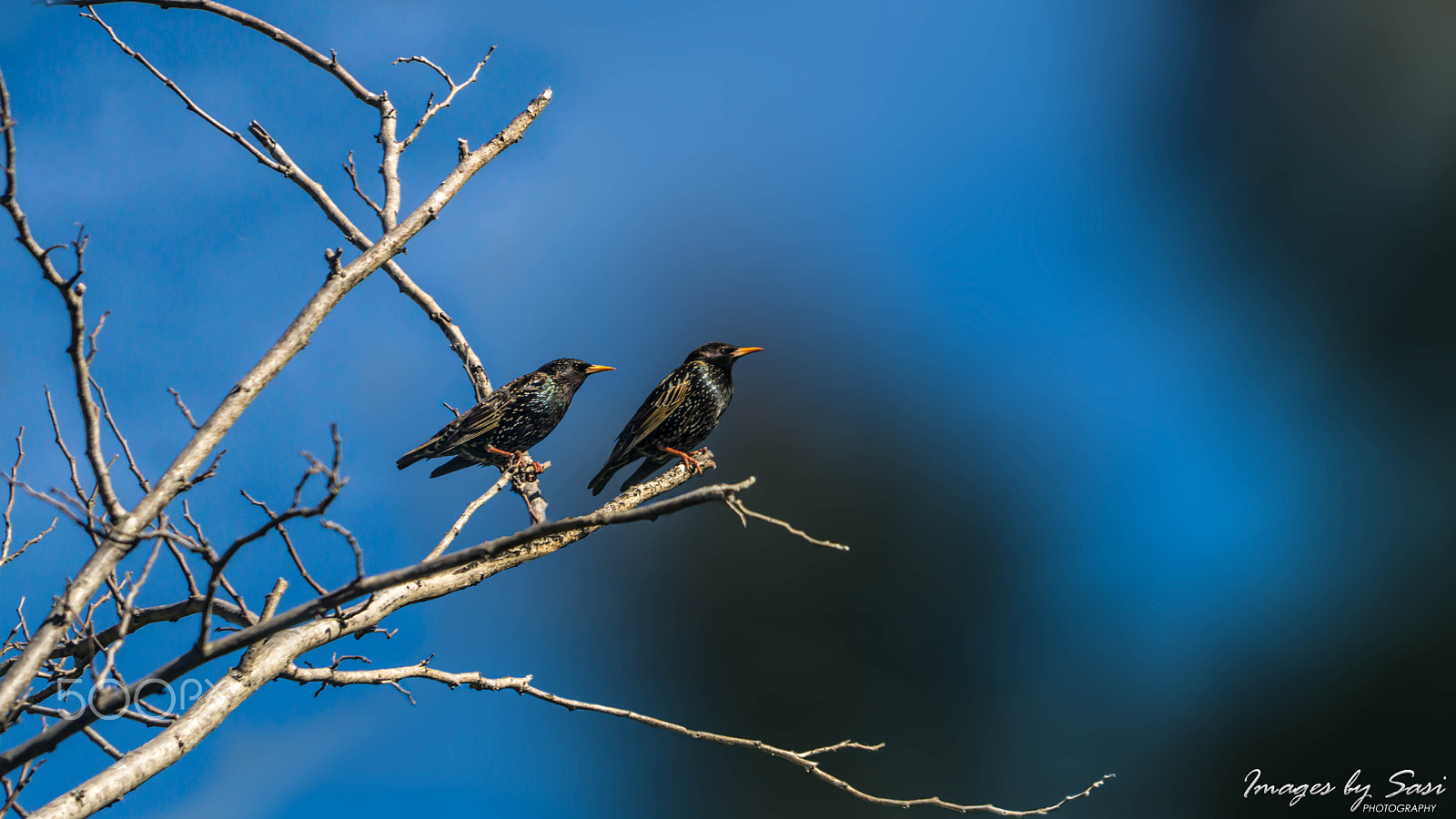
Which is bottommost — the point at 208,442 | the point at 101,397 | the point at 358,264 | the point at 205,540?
the point at 205,540

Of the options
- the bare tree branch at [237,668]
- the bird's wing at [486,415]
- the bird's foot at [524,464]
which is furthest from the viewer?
the bird's wing at [486,415]

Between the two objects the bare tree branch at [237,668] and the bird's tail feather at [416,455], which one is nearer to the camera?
the bare tree branch at [237,668]

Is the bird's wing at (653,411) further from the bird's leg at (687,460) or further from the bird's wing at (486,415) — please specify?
the bird's wing at (486,415)

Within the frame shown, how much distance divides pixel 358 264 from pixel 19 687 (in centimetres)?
140

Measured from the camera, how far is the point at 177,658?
7.07 ft

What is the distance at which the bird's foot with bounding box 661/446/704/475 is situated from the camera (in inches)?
172

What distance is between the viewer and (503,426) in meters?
4.66

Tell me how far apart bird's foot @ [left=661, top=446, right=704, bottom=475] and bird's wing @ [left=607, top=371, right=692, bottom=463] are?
15cm

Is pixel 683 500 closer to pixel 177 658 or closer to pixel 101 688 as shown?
pixel 177 658

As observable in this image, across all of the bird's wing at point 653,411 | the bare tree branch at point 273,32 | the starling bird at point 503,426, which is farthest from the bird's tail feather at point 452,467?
the bare tree branch at point 273,32

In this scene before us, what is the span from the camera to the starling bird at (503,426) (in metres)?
4.63

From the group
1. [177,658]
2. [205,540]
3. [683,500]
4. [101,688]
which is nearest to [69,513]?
[205,540]

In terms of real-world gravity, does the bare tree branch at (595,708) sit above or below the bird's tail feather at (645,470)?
below

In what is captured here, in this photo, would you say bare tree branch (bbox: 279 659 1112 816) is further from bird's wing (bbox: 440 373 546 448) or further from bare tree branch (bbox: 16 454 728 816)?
bird's wing (bbox: 440 373 546 448)
